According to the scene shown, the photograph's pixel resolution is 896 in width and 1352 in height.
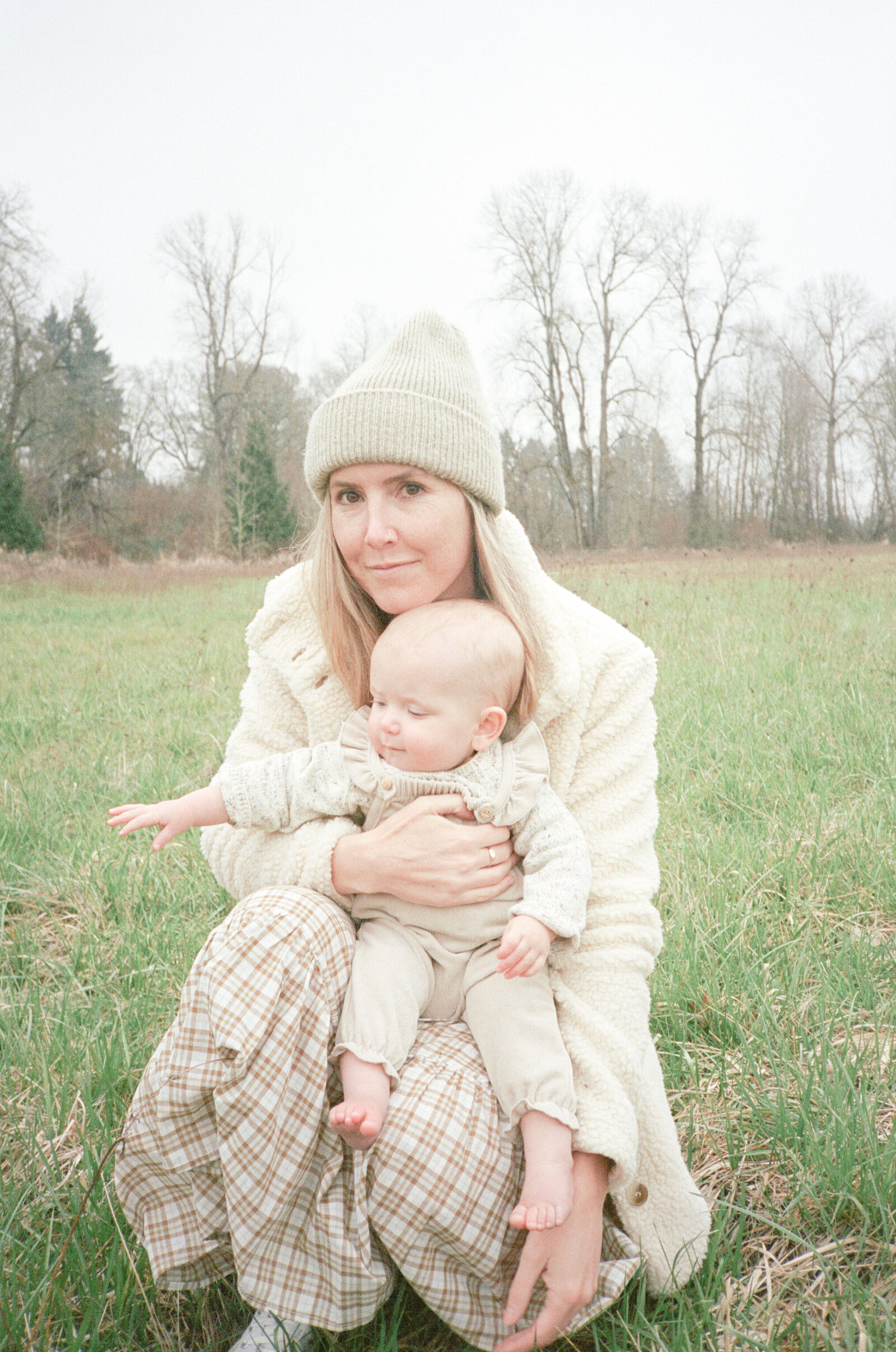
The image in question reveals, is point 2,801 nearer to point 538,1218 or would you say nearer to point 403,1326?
point 403,1326

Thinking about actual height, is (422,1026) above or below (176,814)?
below

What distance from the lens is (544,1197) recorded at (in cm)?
124

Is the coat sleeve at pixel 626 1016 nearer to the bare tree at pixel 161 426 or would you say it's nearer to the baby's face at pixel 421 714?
the baby's face at pixel 421 714

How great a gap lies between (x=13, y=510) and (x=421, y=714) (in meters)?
24.7

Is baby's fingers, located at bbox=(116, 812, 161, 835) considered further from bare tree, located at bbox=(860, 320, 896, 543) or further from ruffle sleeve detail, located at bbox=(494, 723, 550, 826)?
bare tree, located at bbox=(860, 320, 896, 543)

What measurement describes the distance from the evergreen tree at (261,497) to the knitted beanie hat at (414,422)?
23.1 meters

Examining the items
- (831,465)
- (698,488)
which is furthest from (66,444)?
(831,465)

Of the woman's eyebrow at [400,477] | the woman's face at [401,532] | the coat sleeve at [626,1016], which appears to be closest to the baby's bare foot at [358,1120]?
the coat sleeve at [626,1016]

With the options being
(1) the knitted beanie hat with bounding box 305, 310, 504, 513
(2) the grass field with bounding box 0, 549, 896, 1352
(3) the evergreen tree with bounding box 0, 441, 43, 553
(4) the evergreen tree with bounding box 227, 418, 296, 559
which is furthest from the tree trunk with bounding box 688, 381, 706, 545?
(1) the knitted beanie hat with bounding box 305, 310, 504, 513

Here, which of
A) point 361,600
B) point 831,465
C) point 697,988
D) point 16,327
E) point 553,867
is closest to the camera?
point 553,867

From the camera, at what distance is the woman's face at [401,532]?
167 cm

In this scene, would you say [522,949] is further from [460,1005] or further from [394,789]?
[394,789]

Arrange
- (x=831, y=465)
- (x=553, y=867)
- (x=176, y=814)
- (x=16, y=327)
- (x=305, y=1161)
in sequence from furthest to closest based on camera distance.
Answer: (x=831, y=465), (x=16, y=327), (x=176, y=814), (x=553, y=867), (x=305, y=1161)

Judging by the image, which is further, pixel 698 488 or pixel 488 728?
pixel 698 488
